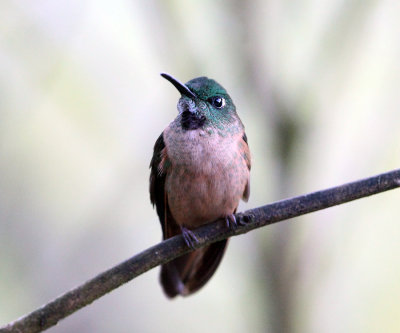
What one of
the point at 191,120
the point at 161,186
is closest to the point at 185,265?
the point at 161,186

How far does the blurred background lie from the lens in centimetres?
373

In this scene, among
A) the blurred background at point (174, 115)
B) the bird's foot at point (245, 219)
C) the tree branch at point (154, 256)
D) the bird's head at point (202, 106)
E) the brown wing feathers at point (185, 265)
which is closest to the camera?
the tree branch at point (154, 256)

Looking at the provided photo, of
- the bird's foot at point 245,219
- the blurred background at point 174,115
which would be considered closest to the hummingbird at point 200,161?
the bird's foot at point 245,219

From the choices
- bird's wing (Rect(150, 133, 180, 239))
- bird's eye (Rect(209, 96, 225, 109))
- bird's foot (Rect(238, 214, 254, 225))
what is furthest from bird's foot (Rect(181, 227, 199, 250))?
bird's eye (Rect(209, 96, 225, 109))

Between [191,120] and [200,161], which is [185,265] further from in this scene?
[191,120]

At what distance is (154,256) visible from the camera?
2.19 m

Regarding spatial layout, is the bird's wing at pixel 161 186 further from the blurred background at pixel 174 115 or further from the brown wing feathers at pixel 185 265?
the blurred background at pixel 174 115

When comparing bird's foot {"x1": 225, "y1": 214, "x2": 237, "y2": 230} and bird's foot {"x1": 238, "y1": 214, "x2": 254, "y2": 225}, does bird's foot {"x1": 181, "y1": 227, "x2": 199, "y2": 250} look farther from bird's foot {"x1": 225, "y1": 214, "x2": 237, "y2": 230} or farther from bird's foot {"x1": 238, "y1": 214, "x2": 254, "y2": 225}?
bird's foot {"x1": 238, "y1": 214, "x2": 254, "y2": 225}

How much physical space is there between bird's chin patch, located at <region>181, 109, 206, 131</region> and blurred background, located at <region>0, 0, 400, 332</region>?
2.93ft

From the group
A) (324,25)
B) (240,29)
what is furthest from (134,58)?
(324,25)

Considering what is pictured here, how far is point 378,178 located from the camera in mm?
1976

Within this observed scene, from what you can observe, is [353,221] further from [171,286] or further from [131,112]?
[131,112]

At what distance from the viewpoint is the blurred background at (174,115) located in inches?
147

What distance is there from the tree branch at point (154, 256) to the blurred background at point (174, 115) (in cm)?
140
